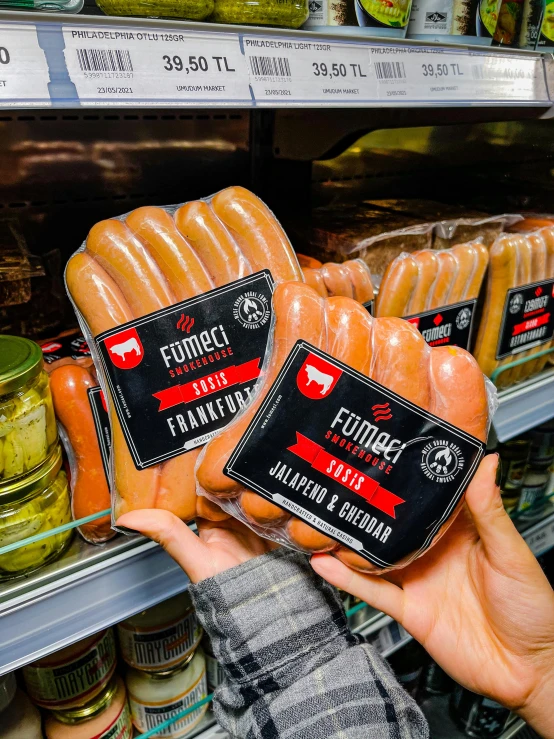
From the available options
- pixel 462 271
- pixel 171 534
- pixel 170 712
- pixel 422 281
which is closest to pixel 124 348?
pixel 171 534

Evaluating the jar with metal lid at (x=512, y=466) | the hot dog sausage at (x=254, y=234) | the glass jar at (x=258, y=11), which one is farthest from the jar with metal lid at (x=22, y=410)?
the jar with metal lid at (x=512, y=466)

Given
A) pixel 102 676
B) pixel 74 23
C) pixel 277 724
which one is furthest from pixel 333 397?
pixel 102 676

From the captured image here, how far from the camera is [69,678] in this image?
0.93 metres

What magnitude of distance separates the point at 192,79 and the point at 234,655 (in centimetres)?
75

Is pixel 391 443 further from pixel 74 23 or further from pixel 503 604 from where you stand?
pixel 74 23

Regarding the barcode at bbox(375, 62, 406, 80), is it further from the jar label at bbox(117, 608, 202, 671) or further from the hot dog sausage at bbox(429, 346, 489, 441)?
the jar label at bbox(117, 608, 202, 671)

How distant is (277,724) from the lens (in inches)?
27.5

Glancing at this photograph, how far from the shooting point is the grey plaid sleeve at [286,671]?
2.32 feet

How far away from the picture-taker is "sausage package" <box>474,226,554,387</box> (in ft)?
3.67

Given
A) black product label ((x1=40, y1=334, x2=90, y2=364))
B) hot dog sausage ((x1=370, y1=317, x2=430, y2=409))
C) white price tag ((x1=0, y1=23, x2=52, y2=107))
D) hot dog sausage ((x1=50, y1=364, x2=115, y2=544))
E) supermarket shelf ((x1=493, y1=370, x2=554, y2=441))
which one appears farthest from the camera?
supermarket shelf ((x1=493, y1=370, x2=554, y2=441))

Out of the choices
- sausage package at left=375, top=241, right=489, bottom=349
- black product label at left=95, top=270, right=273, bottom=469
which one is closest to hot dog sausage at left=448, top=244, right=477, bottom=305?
sausage package at left=375, top=241, right=489, bottom=349

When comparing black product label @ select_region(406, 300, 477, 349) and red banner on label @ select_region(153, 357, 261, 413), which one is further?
black product label @ select_region(406, 300, 477, 349)

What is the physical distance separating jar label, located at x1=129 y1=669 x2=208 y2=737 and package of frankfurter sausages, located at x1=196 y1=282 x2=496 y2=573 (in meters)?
0.60

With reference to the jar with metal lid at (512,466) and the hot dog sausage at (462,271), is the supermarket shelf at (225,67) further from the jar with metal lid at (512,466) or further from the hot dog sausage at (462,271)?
the jar with metal lid at (512,466)
